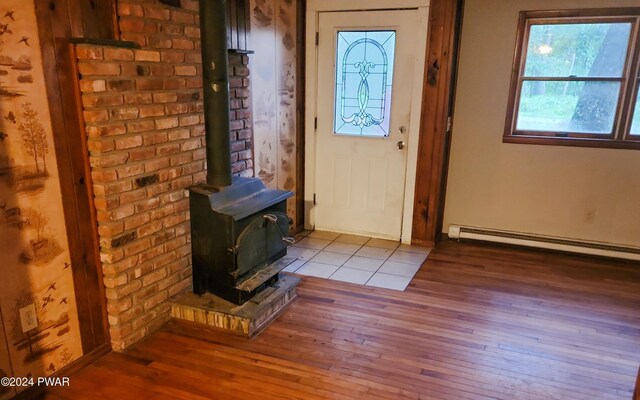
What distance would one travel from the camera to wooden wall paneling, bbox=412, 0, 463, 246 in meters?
3.54

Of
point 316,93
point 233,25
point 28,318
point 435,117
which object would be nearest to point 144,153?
point 28,318

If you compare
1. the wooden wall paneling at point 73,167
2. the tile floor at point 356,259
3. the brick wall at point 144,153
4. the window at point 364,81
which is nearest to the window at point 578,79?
the window at point 364,81

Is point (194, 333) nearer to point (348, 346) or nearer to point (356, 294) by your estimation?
point (348, 346)

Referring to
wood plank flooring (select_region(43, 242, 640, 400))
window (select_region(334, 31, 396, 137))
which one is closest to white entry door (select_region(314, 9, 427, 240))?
window (select_region(334, 31, 396, 137))

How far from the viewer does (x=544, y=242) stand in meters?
3.85

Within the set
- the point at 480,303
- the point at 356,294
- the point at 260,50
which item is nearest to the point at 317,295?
the point at 356,294

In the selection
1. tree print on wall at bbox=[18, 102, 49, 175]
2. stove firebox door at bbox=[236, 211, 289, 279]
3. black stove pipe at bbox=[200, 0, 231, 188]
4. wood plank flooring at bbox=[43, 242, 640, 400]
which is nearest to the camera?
tree print on wall at bbox=[18, 102, 49, 175]

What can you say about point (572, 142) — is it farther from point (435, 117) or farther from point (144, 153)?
point (144, 153)

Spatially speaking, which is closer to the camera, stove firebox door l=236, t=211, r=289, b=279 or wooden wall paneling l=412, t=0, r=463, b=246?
stove firebox door l=236, t=211, r=289, b=279

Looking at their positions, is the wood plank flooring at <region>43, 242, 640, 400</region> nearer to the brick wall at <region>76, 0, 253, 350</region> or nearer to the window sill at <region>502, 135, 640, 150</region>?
the brick wall at <region>76, 0, 253, 350</region>

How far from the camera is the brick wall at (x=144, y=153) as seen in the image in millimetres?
2113

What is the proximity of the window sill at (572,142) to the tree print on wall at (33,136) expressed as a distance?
3310 millimetres

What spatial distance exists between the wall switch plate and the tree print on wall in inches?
22.8

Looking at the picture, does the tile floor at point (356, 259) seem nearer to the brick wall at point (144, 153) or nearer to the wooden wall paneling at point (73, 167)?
the brick wall at point (144, 153)
